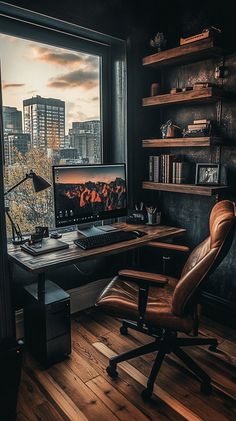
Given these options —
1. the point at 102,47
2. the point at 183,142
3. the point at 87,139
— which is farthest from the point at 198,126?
the point at 102,47

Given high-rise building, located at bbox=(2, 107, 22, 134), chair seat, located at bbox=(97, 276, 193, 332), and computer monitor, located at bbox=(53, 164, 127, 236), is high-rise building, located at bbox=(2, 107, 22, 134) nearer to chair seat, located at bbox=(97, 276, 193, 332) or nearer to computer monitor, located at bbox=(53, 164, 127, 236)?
computer monitor, located at bbox=(53, 164, 127, 236)

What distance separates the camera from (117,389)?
204cm

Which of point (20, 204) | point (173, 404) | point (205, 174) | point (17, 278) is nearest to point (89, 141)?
point (20, 204)

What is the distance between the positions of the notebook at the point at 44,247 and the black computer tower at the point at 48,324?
28 cm

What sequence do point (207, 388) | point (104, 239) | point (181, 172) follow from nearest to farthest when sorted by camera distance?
1. point (207, 388)
2. point (104, 239)
3. point (181, 172)

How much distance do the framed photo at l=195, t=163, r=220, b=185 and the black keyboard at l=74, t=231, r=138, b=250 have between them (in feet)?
2.36

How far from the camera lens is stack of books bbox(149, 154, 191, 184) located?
9.46 ft

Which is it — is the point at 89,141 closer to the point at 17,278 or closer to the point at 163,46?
the point at 163,46

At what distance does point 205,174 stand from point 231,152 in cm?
26

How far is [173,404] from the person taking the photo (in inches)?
75.8

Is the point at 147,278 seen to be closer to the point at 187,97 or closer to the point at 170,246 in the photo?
the point at 170,246

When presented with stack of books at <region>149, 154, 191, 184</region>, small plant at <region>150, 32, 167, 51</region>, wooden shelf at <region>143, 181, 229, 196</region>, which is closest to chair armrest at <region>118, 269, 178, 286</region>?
wooden shelf at <region>143, 181, 229, 196</region>

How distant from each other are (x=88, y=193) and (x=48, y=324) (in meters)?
0.98

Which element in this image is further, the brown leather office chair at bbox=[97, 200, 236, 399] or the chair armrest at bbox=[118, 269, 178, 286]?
the chair armrest at bbox=[118, 269, 178, 286]
